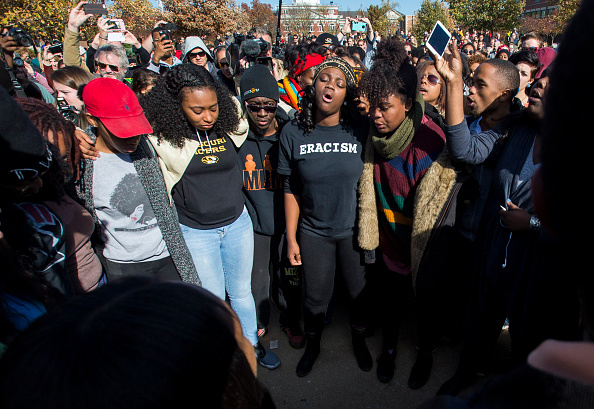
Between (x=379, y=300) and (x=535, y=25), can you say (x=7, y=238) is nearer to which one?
(x=379, y=300)

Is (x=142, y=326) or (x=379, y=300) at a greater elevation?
(x=142, y=326)

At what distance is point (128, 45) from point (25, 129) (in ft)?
20.1

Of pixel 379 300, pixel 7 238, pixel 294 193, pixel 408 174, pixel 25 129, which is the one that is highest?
pixel 25 129

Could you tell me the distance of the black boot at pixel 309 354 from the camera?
106 inches

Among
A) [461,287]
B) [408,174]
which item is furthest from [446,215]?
[461,287]

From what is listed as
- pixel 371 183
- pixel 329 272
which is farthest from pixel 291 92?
pixel 329 272

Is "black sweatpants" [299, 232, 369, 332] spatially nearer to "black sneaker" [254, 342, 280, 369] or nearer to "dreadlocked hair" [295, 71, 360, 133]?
"black sneaker" [254, 342, 280, 369]

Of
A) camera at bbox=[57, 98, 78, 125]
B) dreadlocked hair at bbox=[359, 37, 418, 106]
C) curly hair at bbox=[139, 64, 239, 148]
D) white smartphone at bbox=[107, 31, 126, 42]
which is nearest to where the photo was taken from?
dreadlocked hair at bbox=[359, 37, 418, 106]

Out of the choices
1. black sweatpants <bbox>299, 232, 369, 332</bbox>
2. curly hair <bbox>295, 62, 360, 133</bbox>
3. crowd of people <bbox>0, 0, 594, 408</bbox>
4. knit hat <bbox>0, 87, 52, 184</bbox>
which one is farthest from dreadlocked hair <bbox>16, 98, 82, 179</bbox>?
black sweatpants <bbox>299, 232, 369, 332</bbox>

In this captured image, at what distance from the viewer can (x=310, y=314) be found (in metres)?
2.69

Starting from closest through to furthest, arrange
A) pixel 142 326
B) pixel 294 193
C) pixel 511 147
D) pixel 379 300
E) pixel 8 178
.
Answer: pixel 142 326 < pixel 8 178 < pixel 511 147 < pixel 294 193 < pixel 379 300

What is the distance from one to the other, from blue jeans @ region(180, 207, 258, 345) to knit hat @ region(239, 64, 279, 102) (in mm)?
828

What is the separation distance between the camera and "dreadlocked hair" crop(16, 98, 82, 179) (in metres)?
1.76

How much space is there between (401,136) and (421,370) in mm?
1663
